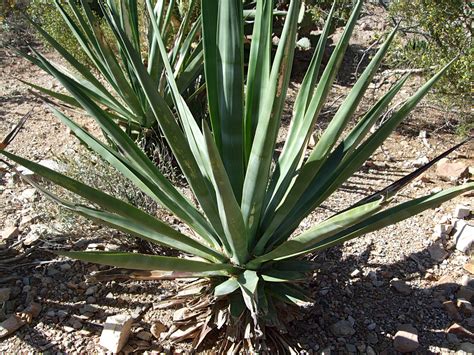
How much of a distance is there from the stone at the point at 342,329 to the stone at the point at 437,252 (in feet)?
2.42

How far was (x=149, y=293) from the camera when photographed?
90.4 inches

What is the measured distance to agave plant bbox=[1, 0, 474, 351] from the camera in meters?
1.52

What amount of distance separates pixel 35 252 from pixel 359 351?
1683 mm

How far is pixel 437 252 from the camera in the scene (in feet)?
8.41

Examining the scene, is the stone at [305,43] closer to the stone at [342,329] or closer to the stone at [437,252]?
the stone at [437,252]

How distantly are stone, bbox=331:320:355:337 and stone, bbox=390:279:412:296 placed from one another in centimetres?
37

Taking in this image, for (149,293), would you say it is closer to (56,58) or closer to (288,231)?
(288,231)

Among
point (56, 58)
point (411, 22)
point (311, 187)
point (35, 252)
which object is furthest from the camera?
point (56, 58)

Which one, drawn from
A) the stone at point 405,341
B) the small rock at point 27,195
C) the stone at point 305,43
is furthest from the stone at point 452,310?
the stone at point 305,43

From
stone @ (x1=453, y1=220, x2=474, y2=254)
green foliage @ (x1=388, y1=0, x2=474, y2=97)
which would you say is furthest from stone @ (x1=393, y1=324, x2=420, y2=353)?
green foliage @ (x1=388, y1=0, x2=474, y2=97)

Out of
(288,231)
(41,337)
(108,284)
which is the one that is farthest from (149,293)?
(288,231)

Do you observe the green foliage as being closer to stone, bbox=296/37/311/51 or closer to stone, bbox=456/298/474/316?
stone, bbox=296/37/311/51

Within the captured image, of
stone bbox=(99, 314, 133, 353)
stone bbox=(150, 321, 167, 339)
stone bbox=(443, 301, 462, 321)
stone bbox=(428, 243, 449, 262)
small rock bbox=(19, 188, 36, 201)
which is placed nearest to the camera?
stone bbox=(99, 314, 133, 353)

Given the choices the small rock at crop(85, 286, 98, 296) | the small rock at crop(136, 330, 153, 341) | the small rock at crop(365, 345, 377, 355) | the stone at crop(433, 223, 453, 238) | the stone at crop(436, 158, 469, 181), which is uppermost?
the stone at crop(436, 158, 469, 181)
